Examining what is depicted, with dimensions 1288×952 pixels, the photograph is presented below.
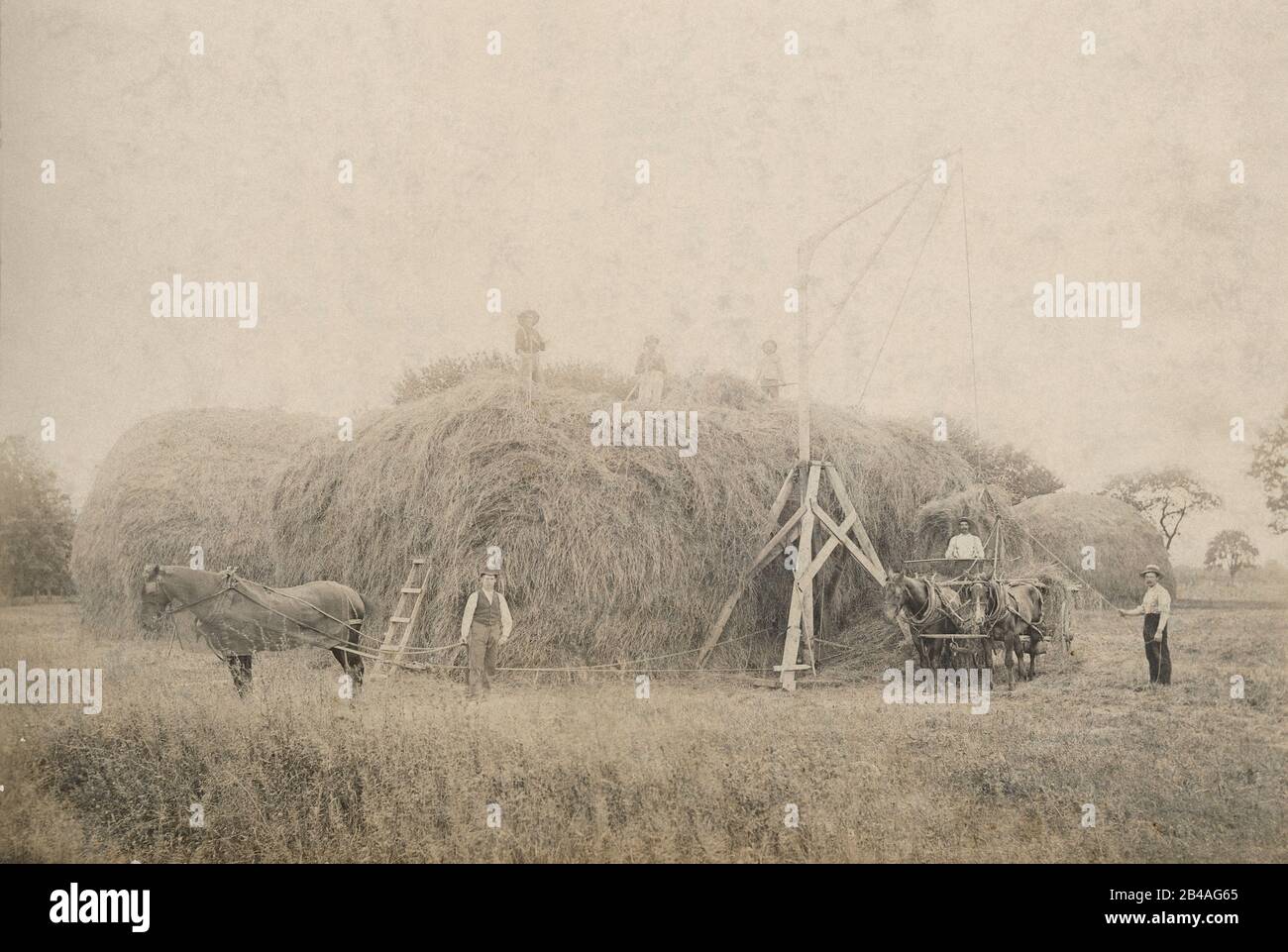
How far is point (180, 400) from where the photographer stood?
7352 mm

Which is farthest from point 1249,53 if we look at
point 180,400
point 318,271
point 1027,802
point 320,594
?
point 180,400

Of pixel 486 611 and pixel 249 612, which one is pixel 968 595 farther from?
pixel 249 612

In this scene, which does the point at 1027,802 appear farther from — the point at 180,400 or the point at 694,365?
the point at 180,400

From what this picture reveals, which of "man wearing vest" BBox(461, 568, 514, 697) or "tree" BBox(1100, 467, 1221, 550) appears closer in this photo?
"man wearing vest" BBox(461, 568, 514, 697)

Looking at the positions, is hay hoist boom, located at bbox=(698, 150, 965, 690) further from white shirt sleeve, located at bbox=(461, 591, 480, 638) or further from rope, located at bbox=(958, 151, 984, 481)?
white shirt sleeve, located at bbox=(461, 591, 480, 638)

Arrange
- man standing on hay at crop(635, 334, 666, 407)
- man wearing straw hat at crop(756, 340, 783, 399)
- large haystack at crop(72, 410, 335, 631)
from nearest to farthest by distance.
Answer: man standing on hay at crop(635, 334, 666, 407), large haystack at crop(72, 410, 335, 631), man wearing straw hat at crop(756, 340, 783, 399)

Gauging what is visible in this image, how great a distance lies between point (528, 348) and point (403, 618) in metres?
2.15

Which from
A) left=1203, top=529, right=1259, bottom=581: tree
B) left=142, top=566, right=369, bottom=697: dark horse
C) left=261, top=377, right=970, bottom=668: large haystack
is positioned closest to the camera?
left=142, top=566, right=369, bottom=697: dark horse

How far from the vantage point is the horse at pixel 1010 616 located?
7469 mm

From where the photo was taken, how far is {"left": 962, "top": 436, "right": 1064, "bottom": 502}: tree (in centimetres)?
888
